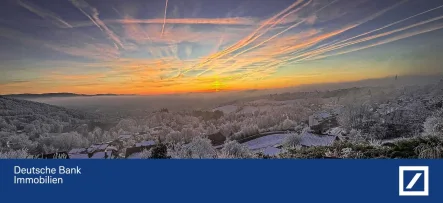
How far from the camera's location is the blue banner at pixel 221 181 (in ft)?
14.0

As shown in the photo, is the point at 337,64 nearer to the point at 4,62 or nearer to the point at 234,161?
the point at 234,161

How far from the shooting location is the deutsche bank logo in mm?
4266

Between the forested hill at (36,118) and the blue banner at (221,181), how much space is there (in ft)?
1.04

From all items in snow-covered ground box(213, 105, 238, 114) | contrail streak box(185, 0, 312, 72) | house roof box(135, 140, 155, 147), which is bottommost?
house roof box(135, 140, 155, 147)

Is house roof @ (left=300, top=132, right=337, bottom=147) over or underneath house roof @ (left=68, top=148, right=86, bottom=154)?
over

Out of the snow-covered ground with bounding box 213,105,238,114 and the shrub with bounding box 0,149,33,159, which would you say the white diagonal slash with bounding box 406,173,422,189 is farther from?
the shrub with bounding box 0,149,33,159

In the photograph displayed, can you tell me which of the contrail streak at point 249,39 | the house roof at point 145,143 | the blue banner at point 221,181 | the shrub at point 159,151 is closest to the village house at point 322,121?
the blue banner at point 221,181

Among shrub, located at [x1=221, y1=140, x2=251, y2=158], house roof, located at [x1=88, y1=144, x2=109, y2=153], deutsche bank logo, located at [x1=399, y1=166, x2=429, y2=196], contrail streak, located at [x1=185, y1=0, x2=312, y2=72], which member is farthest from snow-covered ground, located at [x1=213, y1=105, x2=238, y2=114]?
deutsche bank logo, located at [x1=399, y1=166, x2=429, y2=196]

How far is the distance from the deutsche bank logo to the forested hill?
2.95 m

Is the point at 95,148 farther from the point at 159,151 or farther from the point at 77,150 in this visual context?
the point at 159,151

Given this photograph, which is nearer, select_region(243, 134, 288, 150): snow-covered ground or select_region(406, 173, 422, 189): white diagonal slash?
select_region(406, 173, 422, 189): white diagonal slash

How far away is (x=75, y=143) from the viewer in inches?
179

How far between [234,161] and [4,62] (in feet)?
7.94

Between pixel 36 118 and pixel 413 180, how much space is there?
11.8 ft
